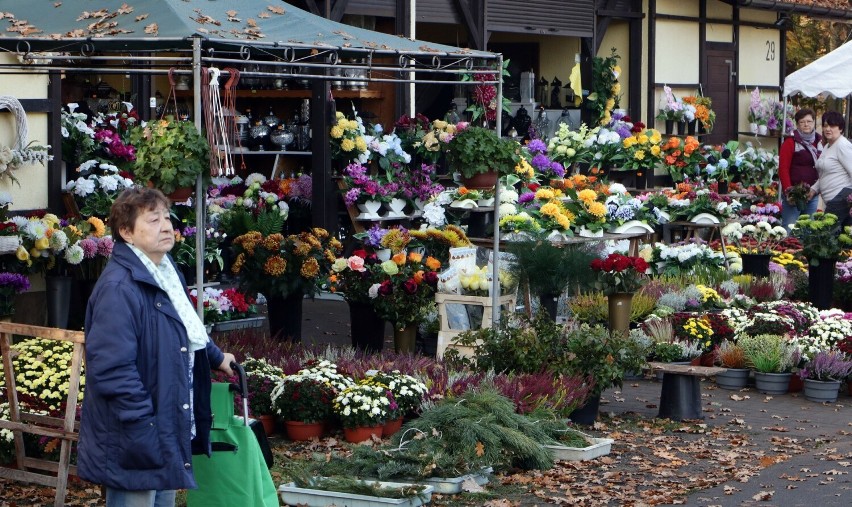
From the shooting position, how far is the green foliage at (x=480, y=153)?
397 inches

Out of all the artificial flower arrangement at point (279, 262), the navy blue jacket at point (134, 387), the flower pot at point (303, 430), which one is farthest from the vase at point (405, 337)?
the navy blue jacket at point (134, 387)

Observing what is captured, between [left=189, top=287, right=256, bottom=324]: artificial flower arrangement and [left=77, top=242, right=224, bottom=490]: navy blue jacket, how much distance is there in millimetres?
5997

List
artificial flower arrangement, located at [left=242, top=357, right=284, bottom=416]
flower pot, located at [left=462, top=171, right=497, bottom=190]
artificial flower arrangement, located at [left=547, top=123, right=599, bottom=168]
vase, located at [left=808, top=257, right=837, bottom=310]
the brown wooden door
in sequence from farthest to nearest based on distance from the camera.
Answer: the brown wooden door < artificial flower arrangement, located at [left=547, top=123, right=599, bottom=168] < vase, located at [left=808, top=257, right=837, bottom=310] < flower pot, located at [left=462, top=171, right=497, bottom=190] < artificial flower arrangement, located at [left=242, top=357, right=284, bottom=416]

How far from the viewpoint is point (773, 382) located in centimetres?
1029

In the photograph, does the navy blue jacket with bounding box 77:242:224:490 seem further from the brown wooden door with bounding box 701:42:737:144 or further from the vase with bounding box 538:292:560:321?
the brown wooden door with bounding box 701:42:737:144

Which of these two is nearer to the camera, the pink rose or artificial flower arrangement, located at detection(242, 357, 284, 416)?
artificial flower arrangement, located at detection(242, 357, 284, 416)

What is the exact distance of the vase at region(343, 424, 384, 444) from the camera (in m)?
8.12

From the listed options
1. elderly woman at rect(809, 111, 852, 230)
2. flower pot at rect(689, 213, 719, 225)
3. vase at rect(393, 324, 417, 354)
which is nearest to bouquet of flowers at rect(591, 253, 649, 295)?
vase at rect(393, 324, 417, 354)

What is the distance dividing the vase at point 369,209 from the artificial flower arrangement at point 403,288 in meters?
3.18

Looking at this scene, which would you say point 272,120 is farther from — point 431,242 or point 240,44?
point 240,44

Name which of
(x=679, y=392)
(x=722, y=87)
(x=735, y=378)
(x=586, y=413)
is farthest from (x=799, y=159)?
(x=586, y=413)

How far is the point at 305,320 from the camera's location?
1319 centimetres

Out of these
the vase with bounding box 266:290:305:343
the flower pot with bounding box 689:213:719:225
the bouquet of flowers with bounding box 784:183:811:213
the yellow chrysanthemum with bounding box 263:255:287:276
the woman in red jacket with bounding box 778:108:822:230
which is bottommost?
the vase with bounding box 266:290:305:343

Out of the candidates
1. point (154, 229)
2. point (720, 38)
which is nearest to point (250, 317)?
point (154, 229)
